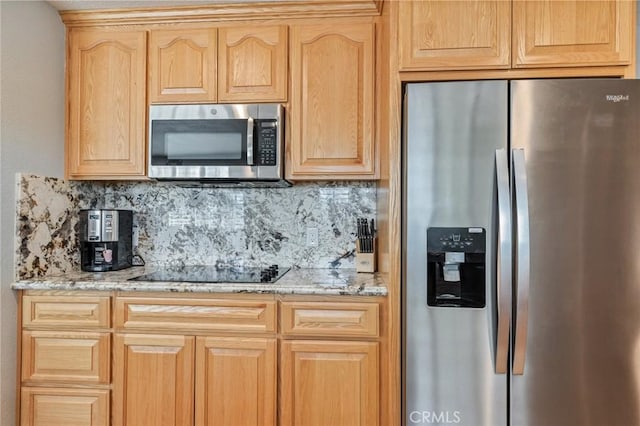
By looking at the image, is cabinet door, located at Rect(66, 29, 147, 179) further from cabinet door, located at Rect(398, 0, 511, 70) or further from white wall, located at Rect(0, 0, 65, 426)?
cabinet door, located at Rect(398, 0, 511, 70)

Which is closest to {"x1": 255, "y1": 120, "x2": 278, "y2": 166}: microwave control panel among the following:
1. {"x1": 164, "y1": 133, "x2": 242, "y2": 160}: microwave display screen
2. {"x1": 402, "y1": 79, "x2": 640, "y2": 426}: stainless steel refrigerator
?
{"x1": 164, "y1": 133, "x2": 242, "y2": 160}: microwave display screen

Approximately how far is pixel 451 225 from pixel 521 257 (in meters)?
0.25

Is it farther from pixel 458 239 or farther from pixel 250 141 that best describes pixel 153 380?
pixel 458 239

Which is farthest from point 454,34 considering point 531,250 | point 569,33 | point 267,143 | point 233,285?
point 233,285

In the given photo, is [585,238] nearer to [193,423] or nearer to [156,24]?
[193,423]

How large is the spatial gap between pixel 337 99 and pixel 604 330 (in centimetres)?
151

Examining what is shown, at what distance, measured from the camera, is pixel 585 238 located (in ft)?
4.81

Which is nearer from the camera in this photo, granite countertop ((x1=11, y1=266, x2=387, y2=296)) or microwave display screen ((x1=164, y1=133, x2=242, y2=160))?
granite countertop ((x1=11, y1=266, x2=387, y2=296))

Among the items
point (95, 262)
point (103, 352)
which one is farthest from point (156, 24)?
point (103, 352)

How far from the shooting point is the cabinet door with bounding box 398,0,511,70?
5.27 feet

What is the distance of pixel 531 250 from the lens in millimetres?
1486

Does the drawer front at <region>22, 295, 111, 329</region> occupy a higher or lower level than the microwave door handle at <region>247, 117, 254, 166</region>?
lower

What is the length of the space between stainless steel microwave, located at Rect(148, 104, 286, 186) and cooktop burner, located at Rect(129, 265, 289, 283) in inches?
19.4

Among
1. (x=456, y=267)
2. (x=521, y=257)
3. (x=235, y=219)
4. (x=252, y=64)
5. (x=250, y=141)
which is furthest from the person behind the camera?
(x=235, y=219)
